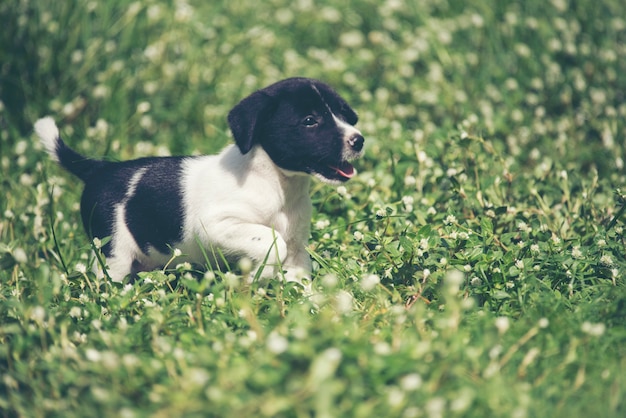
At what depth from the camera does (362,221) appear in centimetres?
490

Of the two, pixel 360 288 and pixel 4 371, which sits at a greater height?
pixel 4 371

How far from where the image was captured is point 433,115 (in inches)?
276

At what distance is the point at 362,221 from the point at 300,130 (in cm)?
82

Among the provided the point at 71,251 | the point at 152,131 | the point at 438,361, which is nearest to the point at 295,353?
the point at 438,361

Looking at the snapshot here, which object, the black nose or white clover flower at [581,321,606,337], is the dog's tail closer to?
the black nose

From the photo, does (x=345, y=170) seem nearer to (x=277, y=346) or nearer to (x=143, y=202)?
(x=143, y=202)

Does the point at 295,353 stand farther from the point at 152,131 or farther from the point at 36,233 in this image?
the point at 152,131

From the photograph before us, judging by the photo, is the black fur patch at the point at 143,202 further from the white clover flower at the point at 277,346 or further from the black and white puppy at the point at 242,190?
the white clover flower at the point at 277,346

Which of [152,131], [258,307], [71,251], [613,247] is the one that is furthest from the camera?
[152,131]

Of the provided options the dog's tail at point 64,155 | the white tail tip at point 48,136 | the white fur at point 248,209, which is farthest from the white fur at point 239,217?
the white tail tip at point 48,136

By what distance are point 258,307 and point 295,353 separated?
1.06 m

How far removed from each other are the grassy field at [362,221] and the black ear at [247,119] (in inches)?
27.6

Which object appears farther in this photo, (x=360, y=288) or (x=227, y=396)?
(x=360, y=288)

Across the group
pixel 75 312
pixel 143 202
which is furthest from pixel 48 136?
pixel 75 312
